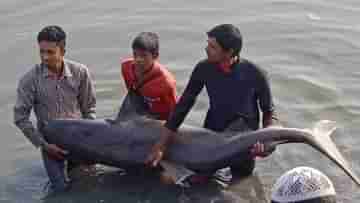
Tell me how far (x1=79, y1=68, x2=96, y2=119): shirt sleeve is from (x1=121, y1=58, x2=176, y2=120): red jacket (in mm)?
375

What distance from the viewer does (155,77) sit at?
734 cm

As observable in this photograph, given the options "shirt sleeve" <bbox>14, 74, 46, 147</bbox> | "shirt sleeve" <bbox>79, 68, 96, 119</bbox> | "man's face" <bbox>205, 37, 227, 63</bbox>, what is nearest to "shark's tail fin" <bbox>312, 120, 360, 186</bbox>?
"man's face" <bbox>205, 37, 227, 63</bbox>

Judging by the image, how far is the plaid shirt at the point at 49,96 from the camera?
732cm

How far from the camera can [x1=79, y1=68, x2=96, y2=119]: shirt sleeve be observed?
24.7 ft

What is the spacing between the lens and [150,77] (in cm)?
734

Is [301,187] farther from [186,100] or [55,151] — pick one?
[55,151]

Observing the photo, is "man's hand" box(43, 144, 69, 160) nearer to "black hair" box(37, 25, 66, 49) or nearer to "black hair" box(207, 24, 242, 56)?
"black hair" box(37, 25, 66, 49)

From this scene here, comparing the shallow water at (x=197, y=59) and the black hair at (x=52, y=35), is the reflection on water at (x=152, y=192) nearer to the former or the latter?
the shallow water at (x=197, y=59)

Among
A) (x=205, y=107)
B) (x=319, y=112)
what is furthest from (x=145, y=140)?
(x=319, y=112)

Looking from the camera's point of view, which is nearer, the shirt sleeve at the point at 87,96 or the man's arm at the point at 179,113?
the man's arm at the point at 179,113

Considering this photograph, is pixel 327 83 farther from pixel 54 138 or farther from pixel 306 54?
pixel 54 138

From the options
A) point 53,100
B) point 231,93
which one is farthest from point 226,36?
point 53,100

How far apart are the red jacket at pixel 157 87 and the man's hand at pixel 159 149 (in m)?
0.28

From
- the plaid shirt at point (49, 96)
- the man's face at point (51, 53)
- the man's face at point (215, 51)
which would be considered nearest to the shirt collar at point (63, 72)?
the plaid shirt at point (49, 96)
